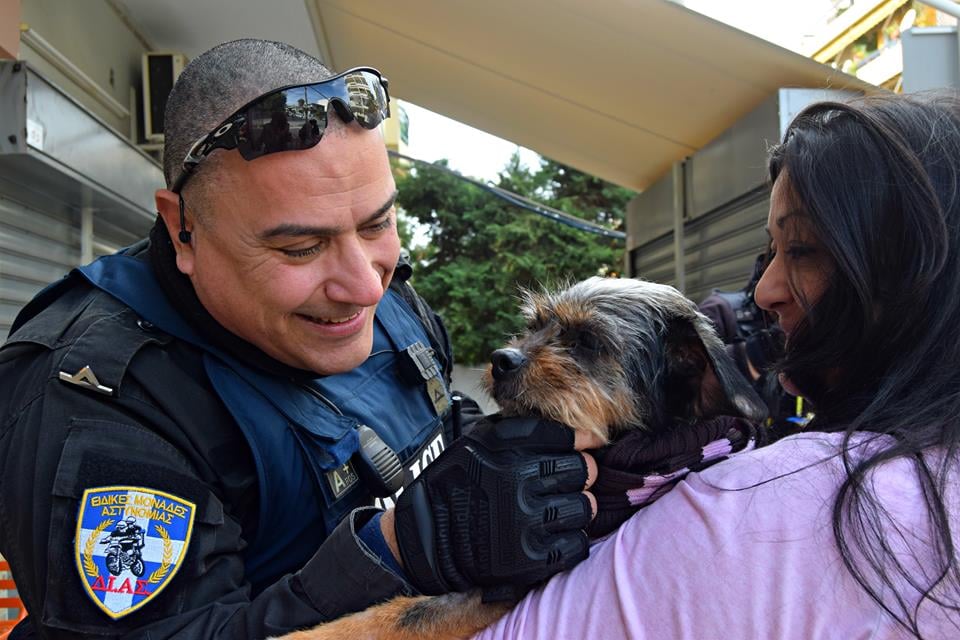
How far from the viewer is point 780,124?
5.38 meters

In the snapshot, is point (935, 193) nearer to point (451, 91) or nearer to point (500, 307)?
point (451, 91)


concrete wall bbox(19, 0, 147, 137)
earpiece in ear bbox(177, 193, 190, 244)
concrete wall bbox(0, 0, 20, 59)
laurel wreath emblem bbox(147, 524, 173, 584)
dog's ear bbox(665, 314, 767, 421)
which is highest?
concrete wall bbox(19, 0, 147, 137)

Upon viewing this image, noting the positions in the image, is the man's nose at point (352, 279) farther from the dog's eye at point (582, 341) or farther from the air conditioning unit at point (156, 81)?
the air conditioning unit at point (156, 81)

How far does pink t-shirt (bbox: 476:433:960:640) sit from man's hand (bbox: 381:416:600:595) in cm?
13

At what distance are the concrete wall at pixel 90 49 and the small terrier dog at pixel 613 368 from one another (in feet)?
10.2

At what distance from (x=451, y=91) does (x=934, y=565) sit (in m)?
7.58

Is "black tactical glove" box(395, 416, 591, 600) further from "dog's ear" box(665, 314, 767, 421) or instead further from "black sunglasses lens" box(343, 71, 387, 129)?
"black sunglasses lens" box(343, 71, 387, 129)

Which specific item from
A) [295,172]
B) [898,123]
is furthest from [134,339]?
[898,123]

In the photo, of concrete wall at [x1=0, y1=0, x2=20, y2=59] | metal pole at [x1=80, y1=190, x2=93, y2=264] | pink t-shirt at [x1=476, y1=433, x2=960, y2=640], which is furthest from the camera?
metal pole at [x1=80, y1=190, x2=93, y2=264]

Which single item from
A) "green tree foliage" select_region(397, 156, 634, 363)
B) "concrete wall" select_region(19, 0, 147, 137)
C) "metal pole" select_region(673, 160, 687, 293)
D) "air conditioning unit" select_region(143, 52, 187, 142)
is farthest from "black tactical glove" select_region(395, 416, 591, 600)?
"green tree foliage" select_region(397, 156, 634, 363)

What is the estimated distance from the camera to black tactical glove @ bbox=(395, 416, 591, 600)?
1599mm

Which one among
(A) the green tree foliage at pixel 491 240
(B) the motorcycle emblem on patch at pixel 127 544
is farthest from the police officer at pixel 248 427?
(A) the green tree foliage at pixel 491 240

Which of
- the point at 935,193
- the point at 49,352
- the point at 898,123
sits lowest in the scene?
the point at 49,352

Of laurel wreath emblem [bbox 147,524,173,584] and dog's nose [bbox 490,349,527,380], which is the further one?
dog's nose [bbox 490,349,527,380]
